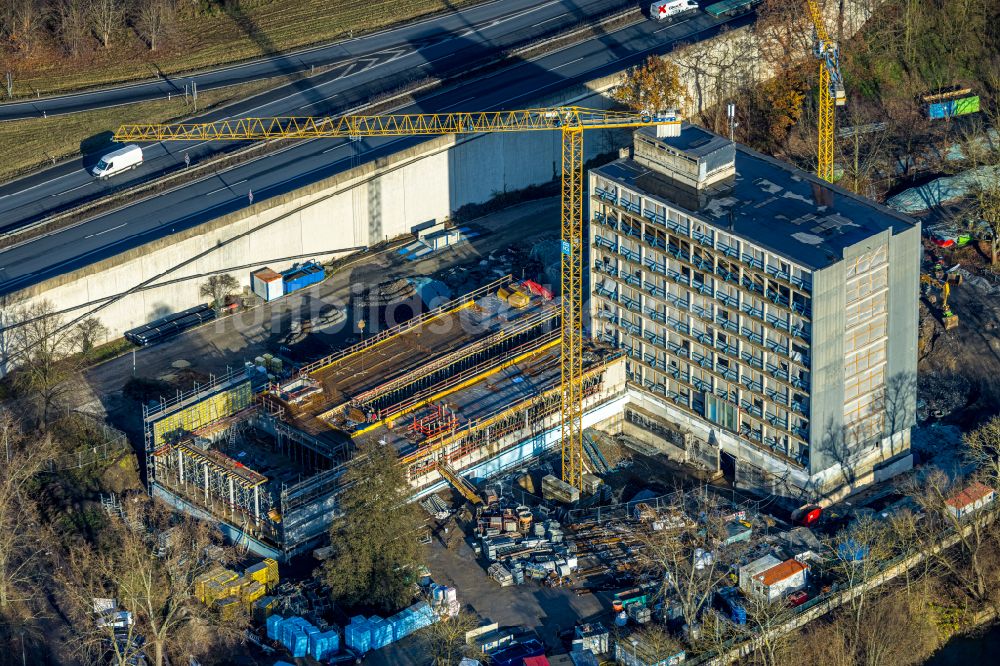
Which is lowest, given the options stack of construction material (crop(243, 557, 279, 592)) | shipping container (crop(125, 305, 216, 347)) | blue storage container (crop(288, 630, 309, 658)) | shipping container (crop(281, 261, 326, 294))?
blue storage container (crop(288, 630, 309, 658))

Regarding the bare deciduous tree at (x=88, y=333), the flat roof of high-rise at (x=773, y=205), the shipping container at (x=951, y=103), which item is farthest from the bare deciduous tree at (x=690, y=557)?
the shipping container at (x=951, y=103)

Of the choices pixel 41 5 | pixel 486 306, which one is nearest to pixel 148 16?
pixel 41 5

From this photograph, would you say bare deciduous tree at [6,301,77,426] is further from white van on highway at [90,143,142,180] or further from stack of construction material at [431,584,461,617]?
stack of construction material at [431,584,461,617]

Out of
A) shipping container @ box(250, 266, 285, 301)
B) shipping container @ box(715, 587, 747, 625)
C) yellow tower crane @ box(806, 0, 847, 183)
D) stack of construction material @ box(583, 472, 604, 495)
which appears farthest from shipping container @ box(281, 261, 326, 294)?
shipping container @ box(715, 587, 747, 625)

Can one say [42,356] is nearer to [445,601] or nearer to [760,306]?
[445,601]

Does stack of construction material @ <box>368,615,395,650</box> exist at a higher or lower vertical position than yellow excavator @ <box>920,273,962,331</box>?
lower

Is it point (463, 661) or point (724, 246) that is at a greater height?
point (724, 246)

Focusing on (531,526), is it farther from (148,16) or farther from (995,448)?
(148,16)
